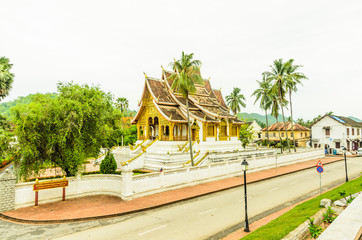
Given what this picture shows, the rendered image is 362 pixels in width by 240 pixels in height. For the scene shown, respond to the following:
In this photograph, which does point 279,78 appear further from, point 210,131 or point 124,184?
point 124,184

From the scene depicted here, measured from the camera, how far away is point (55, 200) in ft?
42.8

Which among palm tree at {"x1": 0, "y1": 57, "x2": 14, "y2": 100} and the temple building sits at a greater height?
palm tree at {"x1": 0, "y1": 57, "x2": 14, "y2": 100}

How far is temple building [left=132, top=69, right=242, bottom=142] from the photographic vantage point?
28781 millimetres

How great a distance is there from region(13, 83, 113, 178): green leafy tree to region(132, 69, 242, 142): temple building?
1348 cm

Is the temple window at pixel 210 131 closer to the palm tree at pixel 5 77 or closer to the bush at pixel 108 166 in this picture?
the bush at pixel 108 166

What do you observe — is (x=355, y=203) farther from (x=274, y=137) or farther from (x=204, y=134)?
(x=274, y=137)

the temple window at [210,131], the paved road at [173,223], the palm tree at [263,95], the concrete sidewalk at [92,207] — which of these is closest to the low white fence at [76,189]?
the concrete sidewalk at [92,207]

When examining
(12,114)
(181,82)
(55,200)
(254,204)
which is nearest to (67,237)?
(55,200)

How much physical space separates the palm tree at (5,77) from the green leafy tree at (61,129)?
16.7m

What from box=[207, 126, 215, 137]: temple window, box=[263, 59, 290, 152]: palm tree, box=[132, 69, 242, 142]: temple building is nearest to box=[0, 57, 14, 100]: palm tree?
box=[132, 69, 242, 142]: temple building

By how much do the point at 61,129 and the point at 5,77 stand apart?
65.2 feet

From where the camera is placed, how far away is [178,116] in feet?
94.8

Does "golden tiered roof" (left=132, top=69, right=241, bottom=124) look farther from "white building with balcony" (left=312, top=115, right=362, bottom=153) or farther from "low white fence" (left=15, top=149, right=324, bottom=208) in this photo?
"white building with balcony" (left=312, top=115, right=362, bottom=153)

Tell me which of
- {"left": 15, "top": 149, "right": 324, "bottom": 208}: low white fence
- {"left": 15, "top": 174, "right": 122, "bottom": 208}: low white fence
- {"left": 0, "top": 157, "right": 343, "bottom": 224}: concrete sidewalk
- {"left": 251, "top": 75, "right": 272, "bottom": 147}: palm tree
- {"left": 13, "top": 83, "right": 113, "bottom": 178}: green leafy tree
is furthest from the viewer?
{"left": 251, "top": 75, "right": 272, "bottom": 147}: palm tree
